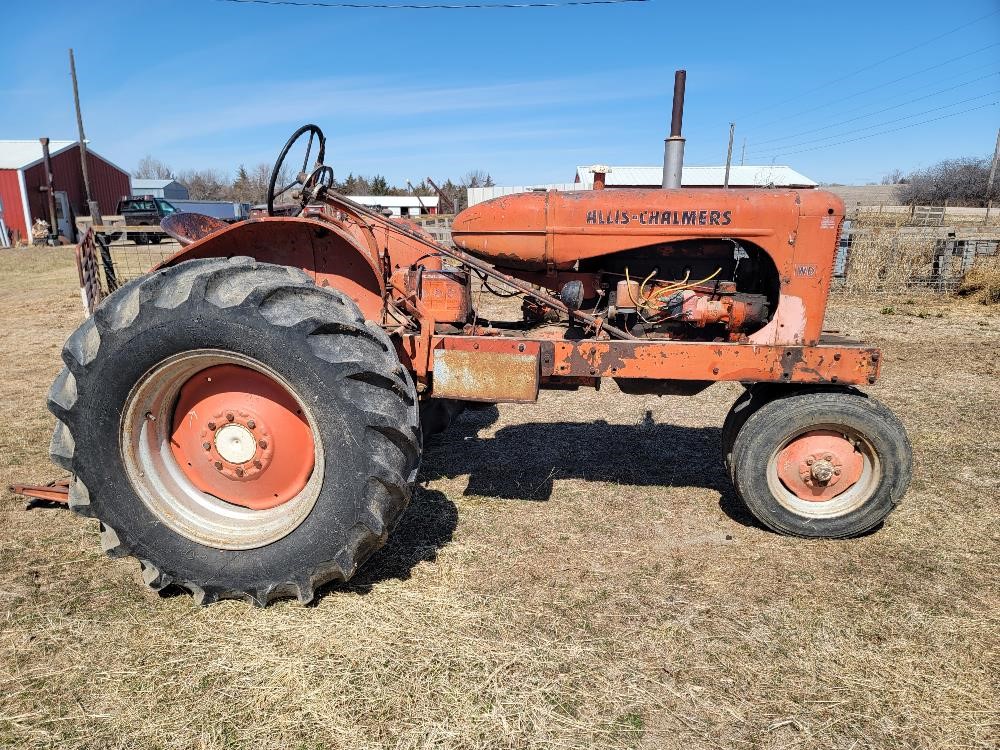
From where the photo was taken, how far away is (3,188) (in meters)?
25.2

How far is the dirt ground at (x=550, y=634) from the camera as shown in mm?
2055

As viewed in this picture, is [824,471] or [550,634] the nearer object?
[550,634]

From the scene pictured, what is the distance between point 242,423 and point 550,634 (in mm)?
1465

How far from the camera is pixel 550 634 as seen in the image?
2479mm

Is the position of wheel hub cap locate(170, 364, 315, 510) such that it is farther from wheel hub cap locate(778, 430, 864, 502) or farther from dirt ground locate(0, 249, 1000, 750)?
wheel hub cap locate(778, 430, 864, 502)

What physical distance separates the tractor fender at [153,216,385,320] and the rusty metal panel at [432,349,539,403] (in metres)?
0.57

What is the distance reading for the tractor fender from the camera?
3285mm

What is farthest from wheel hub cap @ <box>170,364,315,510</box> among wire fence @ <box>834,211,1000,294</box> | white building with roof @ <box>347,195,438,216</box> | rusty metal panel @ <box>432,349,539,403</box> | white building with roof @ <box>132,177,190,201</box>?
white building with roof @ <box>132,177,190,201</box>

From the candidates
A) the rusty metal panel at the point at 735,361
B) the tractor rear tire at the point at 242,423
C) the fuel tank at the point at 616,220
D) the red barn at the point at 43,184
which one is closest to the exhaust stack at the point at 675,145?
the fuel tank at the point at 616,220

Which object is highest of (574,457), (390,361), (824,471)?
(390,361)

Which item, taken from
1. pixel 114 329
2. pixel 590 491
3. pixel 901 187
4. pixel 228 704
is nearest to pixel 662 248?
pixel 590 491

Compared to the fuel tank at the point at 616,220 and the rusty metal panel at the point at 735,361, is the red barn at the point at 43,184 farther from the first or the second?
the rusty metal panel at the point at 735,361

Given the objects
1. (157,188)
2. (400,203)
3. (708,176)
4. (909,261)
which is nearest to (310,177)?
(909,261)

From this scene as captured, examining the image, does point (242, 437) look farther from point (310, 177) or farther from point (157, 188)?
point (157, 188)
